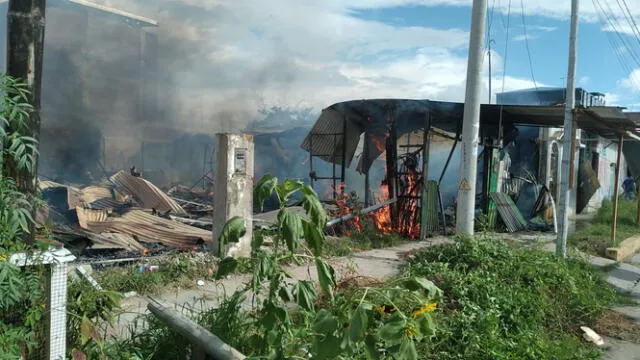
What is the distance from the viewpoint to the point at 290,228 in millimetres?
2764

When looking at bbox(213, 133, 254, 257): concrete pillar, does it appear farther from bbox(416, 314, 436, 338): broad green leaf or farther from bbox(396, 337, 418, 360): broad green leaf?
bbox(396, 337, 418, 360): broad green leaf

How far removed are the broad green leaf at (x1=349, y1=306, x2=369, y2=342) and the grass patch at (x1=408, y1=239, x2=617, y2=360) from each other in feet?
5.74

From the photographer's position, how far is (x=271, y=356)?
9.34 feet

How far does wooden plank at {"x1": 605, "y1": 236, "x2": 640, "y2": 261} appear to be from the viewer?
31.7 ft

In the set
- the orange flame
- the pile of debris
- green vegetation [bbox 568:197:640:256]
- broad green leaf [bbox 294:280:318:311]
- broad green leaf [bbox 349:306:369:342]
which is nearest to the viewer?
broad green leaf [bbox 349:306:369:342]

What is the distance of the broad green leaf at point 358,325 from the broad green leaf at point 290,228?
505 mm

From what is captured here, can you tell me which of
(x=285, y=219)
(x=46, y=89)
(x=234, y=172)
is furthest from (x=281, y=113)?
(x=285, y=219)

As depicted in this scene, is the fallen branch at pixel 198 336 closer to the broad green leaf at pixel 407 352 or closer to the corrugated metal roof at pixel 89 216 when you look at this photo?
the broad green leaf at pixel 407 352

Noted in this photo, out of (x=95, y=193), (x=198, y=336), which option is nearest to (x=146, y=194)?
(x=95, y=193)

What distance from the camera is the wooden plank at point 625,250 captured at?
31.7ft

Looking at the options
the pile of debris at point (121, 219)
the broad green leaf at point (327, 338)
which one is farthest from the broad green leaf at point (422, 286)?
the pile of debris at point (121, 219)

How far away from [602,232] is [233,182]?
8922mm

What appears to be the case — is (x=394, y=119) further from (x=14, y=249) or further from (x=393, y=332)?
(x=14, y=249)

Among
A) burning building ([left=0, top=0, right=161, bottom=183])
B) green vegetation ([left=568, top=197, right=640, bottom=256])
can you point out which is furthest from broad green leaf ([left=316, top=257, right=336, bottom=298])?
burning building ([left=0, top=0, right=161, bottom=183])
